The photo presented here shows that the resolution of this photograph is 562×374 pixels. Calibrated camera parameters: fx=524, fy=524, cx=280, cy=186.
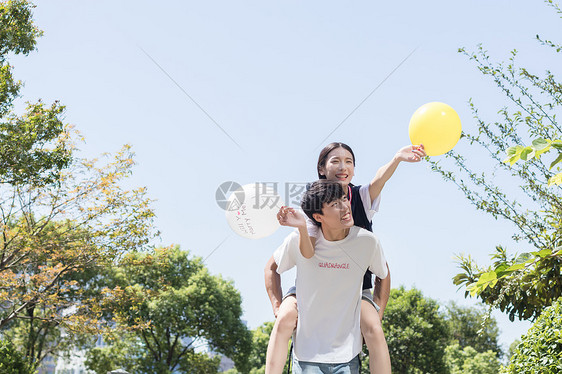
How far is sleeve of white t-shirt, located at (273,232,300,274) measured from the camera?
3891 mm

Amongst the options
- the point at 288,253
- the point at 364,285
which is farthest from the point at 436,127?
the point at 288,253

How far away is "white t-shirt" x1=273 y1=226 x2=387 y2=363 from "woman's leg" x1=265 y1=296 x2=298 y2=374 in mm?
59

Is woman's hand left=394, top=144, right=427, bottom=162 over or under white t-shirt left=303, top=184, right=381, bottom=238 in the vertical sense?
over

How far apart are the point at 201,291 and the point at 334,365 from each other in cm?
2082

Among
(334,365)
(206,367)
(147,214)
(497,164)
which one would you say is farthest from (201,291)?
(334,365)

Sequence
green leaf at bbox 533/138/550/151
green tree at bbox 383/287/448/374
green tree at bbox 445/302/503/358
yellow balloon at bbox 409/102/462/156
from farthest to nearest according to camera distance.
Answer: green tree at bbox 445/302/503/358 < green tree at bbox 383/287/448/374 < yellow balloon at bbox 409/102/462/156 < green leaf at bbox 533/138/550/151

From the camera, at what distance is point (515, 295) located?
278 inches

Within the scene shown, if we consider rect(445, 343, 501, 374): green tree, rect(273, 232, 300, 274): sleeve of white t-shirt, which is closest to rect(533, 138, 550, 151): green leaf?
rect(273, 232, 300, 274): sleeve of white t-shirt

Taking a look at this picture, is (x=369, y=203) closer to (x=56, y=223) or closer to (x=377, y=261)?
(x=377, y=261)

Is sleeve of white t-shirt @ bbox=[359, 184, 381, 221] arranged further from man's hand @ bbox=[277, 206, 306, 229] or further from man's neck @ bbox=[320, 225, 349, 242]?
man's hand @ bbox=[277, 206, 306, 229]

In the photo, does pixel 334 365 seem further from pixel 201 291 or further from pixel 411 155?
pixel 201 291

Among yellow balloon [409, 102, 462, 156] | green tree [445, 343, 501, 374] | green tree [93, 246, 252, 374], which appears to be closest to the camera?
yellow balloon [409, 102, 462, 156]

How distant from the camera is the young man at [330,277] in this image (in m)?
3.67

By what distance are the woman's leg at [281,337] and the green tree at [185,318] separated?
19645mm
